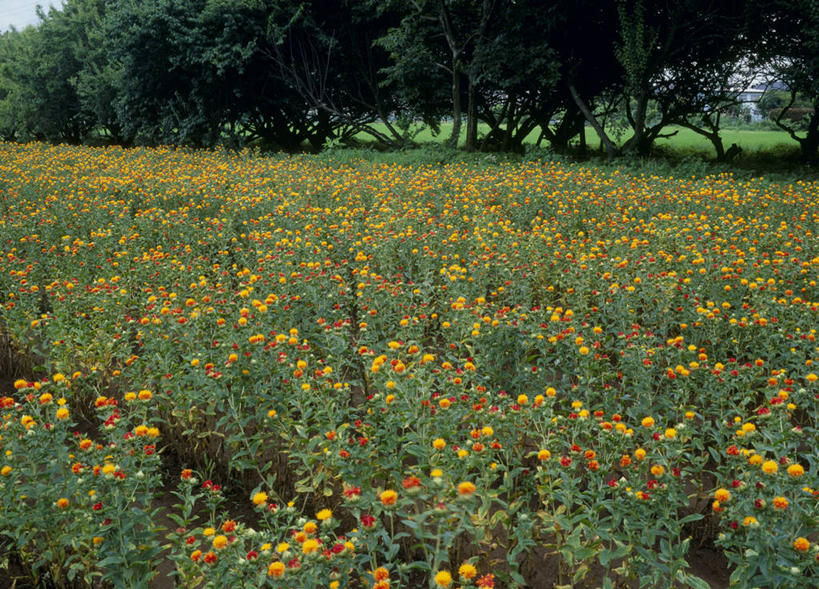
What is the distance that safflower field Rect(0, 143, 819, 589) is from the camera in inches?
87.7

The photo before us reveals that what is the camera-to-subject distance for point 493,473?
2465 mm

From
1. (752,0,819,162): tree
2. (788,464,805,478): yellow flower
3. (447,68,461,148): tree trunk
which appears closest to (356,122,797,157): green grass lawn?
(447,68,461,148): tree trunk

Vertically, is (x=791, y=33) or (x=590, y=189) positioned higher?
(x=791, y=33)

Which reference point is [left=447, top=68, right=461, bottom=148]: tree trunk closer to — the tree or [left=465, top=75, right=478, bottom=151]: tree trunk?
[left=465, top=75, right=478, bottom=151]: tree trunk

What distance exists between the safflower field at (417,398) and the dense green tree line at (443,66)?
8.31 meters

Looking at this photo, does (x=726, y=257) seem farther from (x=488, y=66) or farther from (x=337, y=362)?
(x=488, y=66)

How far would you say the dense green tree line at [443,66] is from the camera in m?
14.6

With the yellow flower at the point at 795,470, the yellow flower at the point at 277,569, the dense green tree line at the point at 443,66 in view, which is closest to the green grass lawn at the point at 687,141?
the dense green tree line at the point at 443,66

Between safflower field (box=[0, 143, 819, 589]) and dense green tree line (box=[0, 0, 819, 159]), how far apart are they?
831 cm

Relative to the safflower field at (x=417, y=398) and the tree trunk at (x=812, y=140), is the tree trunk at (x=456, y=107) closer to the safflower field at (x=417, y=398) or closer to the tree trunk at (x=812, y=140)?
the safflower field at (x=417, y=398)

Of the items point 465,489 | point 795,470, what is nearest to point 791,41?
point 795,470

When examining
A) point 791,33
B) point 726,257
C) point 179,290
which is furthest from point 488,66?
point 179,290

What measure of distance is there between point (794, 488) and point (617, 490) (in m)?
0.62

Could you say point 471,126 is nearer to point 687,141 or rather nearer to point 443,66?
point 443,66
